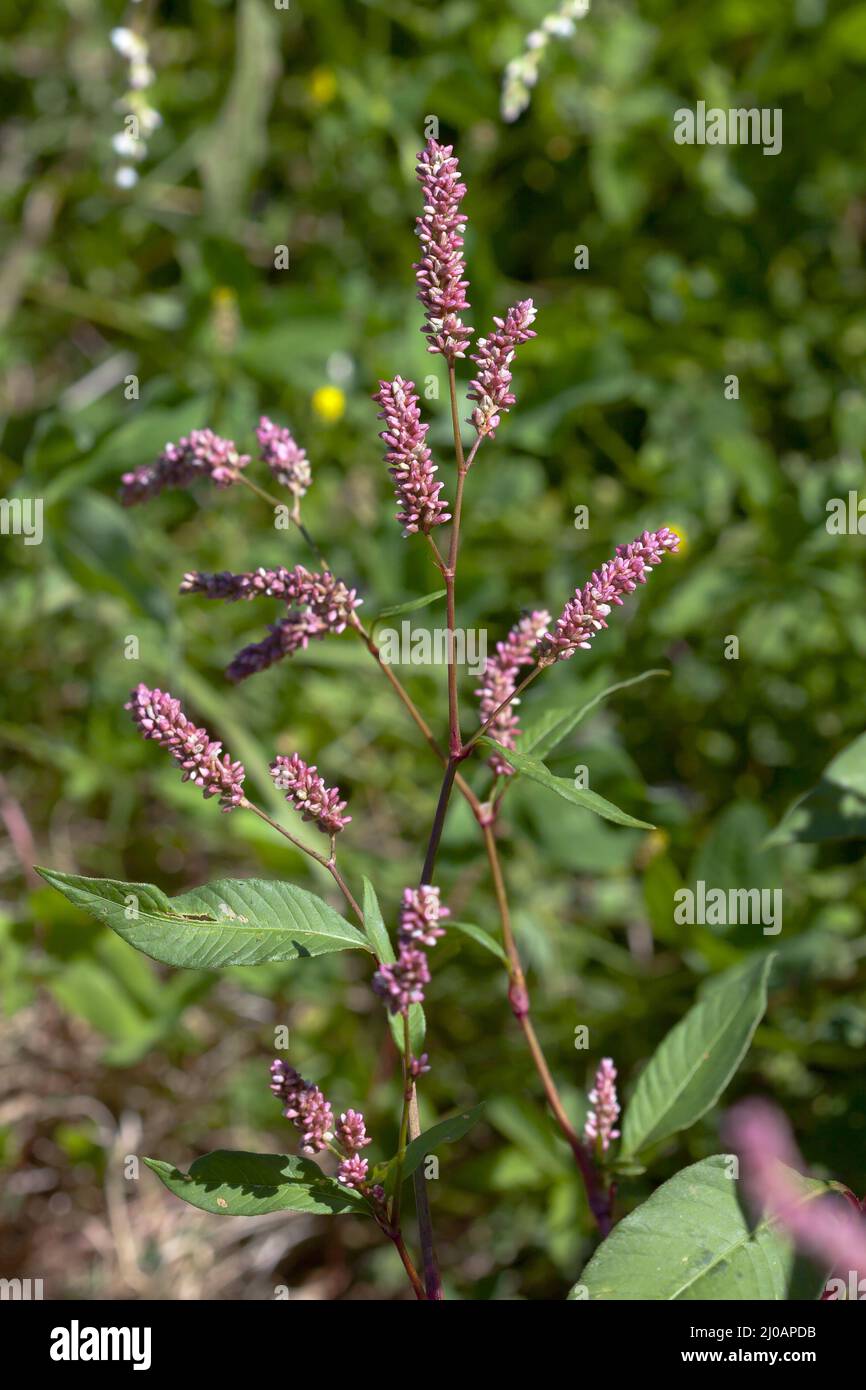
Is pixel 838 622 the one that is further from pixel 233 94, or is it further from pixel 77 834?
pixel 233 94

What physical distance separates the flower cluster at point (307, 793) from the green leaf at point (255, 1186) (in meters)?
0.30

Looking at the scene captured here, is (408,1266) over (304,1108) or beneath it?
beneath

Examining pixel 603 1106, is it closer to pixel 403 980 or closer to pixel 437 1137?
pixel 437 1137

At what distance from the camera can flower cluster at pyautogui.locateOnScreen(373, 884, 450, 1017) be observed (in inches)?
38.9

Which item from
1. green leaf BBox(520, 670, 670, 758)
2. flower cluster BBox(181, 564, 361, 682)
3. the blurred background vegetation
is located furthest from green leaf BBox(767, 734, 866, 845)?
flower cluster BBox(181, 564, 361, 682)

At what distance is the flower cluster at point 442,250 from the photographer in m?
1.04

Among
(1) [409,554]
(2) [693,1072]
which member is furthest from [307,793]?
(1) [409,554]

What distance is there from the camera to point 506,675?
129 centimetres

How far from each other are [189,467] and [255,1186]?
0.72m

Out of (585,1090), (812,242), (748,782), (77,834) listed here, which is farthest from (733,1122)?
(812,242)

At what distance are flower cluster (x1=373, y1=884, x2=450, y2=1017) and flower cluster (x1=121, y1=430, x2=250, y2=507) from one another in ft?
1.63

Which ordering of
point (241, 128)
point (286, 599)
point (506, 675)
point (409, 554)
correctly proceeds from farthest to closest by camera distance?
1. point (241, 128)
2. point (409, 554)
3. point (506, 675)
4. point (286, 599)

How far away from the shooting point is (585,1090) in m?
2.19
